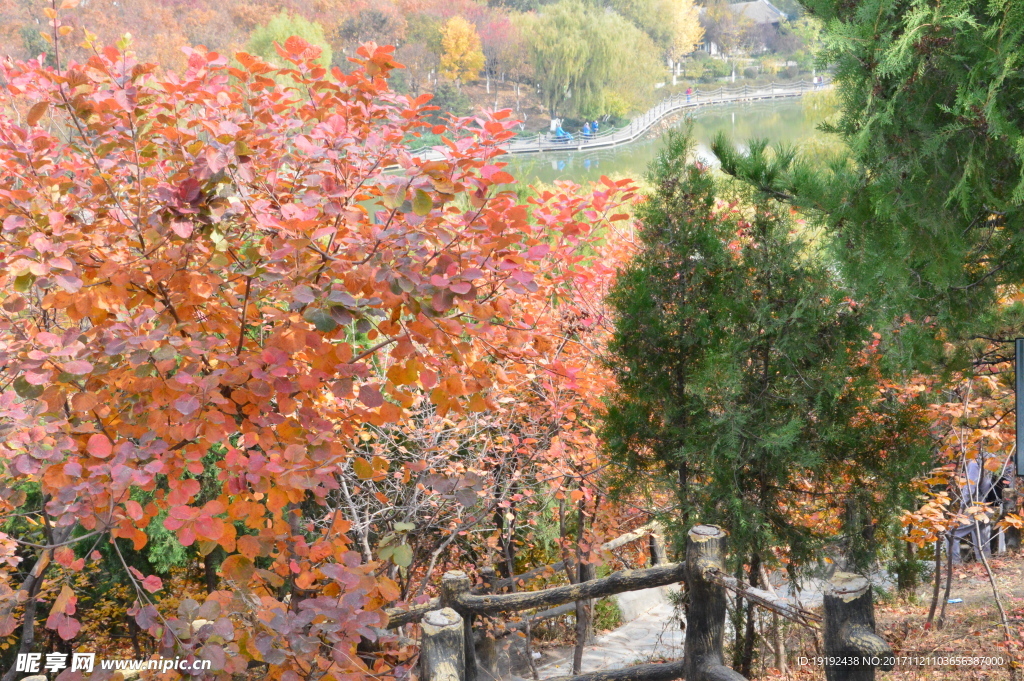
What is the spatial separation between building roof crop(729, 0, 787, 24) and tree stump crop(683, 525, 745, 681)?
31.4 m

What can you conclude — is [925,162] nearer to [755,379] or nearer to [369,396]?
[755,379]

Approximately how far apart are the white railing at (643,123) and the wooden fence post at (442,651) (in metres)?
21.0

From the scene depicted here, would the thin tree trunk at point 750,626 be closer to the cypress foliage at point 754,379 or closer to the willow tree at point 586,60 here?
the cypress foliage at point 754,379

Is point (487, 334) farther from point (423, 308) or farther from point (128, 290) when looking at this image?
point (128, 290)

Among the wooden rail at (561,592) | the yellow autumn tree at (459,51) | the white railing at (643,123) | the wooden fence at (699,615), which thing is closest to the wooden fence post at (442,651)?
the wooden fence at (699,615)

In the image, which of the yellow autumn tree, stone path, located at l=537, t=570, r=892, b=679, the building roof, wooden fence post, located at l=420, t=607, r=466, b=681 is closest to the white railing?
the yellow autumn tree

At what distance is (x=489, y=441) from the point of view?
495 centimetres

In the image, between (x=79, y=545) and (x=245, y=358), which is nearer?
(x=245, y=358)

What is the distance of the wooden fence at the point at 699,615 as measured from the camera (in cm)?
206

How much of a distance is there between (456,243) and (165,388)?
784 mm

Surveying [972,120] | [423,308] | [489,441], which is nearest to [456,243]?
[423,308]

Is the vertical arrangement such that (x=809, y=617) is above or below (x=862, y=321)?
below

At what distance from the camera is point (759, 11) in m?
32.2

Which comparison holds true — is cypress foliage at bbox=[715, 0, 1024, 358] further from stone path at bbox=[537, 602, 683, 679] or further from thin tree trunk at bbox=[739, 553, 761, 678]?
stone path at bbox=[537, 602, 683, 679]
